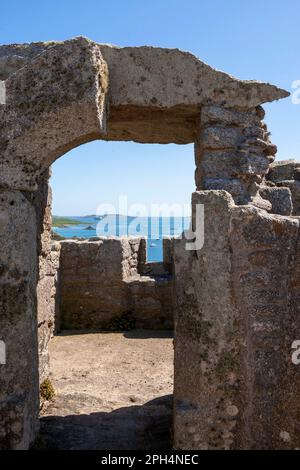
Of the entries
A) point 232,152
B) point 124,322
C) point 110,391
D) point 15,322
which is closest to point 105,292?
point 124,322

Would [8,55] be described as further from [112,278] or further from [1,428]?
[112,278]

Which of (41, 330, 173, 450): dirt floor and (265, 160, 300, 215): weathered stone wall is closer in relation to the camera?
(41, 330, 173, 450): dirt floor

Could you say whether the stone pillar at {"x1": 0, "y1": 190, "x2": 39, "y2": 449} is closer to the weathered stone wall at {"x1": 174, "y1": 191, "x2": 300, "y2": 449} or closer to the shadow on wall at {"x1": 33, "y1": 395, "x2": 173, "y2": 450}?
the shadow on wall at {"x1": 33, "y1": 395, "x2": 173, "y2": 450}

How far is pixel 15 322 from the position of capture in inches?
142

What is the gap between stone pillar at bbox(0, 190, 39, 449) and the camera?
350 cm

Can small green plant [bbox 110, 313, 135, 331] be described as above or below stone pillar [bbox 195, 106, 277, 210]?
below

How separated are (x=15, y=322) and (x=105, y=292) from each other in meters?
5.71

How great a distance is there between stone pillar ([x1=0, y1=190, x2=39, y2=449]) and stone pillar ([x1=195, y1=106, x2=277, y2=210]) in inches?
74.4

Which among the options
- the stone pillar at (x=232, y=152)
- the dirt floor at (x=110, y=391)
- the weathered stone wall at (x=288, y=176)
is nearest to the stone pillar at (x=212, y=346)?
the dirt floor at (x=110, y=391)

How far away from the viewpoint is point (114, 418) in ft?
15.8

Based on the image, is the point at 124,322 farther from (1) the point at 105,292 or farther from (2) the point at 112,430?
(2) the point at 112,430

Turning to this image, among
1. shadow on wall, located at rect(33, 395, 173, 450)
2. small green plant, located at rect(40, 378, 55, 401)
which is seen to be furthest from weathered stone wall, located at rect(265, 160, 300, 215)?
small green plant, located at rect(40, 378, 55, 401)

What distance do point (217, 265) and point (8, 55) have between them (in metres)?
3.04
